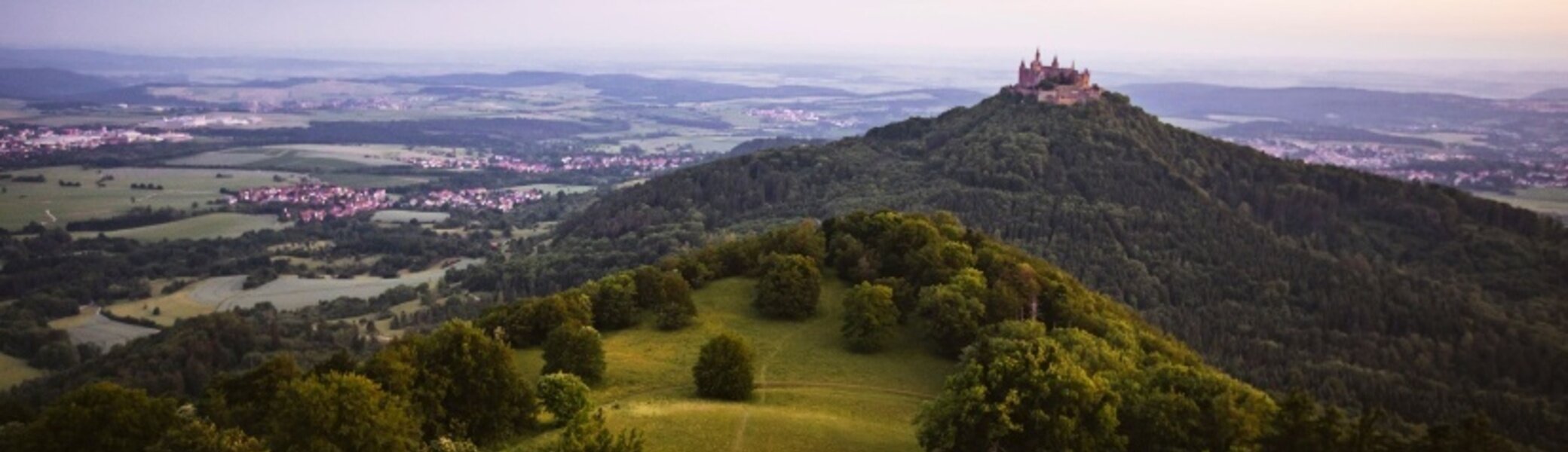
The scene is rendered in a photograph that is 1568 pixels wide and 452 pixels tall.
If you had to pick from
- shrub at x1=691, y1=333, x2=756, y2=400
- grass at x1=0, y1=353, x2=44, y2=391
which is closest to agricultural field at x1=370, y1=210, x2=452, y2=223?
grass at x1=0, y1=353, x2=44, y2=391

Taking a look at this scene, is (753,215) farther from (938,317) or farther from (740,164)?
(938,317)

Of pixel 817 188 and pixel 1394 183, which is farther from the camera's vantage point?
pixel 817 188

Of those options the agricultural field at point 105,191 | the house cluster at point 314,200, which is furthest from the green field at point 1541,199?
the agricultural field at point 105,191

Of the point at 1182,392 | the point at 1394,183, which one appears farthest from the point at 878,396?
the point at 1394,183

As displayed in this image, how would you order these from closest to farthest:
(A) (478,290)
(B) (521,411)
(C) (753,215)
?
(B) (521,411) < (A) (478,290) < (C) (753,215)

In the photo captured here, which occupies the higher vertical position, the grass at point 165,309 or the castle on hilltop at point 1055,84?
the castle on hilltop at point 1055,84

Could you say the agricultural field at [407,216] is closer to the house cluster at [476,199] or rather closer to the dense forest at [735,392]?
the house cluster at [476,199]

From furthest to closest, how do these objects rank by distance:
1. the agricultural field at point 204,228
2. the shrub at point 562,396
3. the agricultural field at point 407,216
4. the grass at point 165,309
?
the agricultural field at point 407,216 → the agricultural field at point 204,228 → the grass at point 165,309 → the shrub at point 562,396
